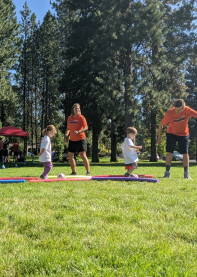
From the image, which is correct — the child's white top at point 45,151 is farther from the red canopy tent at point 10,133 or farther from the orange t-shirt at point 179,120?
the red canopy tent at point 10,133

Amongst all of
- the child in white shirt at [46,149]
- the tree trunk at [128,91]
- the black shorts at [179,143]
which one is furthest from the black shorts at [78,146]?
the tree trunk at [128,91]

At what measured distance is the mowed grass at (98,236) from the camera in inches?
79.1

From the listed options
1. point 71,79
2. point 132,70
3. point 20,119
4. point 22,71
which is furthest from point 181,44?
point 20,119

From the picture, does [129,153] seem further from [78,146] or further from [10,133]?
[10,133]

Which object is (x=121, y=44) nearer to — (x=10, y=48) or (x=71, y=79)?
(x=71, y=79)

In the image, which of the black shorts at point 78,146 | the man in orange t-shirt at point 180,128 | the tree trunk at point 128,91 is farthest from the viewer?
the tree trunk at point 128,91

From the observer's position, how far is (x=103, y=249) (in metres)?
2.29

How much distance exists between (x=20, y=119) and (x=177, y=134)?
41490mm

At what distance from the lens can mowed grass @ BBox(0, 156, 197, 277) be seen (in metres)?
2.01

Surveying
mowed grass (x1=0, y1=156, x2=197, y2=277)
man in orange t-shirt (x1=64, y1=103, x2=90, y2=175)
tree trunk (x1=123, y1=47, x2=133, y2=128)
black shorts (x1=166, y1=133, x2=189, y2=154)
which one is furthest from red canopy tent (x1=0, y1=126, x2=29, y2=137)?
mowed grass (x1=0, y1=156, x2=197, y2=277)

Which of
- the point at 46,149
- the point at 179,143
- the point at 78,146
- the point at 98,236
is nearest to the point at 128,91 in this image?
the point at 179,143

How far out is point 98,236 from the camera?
8.47ft

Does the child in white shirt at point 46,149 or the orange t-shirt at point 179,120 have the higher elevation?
the orange t-shirt at point 179,120

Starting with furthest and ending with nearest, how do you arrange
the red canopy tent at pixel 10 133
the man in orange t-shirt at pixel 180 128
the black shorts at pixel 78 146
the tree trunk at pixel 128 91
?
the tree trunk at pixel 128 91, the red canopy tent at pixel 10 133, the black shorts at pixel 78 146, the man in orange t-shirt at pixel 180 128
